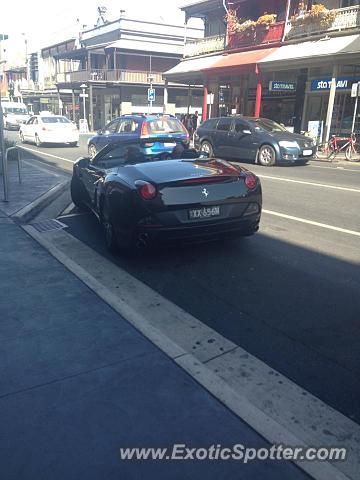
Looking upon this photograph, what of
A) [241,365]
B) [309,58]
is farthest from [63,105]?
[241,365]

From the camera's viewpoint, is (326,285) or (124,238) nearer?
(326,285)

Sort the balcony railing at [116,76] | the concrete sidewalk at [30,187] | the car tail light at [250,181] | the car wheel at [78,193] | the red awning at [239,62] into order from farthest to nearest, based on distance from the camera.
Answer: the balcony railing at [116,76], the red awning at [239,62], the concrete sidewalk at [30,187], the car wheel at [78,193], the car tail light at [250,181]

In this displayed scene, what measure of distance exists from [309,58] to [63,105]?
40.2 m

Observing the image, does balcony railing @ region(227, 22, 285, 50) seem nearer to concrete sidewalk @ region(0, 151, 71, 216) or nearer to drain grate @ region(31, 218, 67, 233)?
concrete sidewalk @ region(0, 151, 71, 216)

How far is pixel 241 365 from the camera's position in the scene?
3.27 metres

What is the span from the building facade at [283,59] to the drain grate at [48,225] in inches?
641

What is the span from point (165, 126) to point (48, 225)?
8.10m

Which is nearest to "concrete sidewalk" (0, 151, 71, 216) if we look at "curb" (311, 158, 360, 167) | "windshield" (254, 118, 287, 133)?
"windshield" (254, 118, 287, 133)

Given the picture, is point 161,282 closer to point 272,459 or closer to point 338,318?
point 338,318

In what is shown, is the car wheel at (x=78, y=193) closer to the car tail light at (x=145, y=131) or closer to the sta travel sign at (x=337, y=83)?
the car tail light at (x=145, y=131)

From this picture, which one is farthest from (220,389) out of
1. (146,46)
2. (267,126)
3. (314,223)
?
(146,46)

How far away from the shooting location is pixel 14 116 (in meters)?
40.6

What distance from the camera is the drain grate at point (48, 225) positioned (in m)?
7.08

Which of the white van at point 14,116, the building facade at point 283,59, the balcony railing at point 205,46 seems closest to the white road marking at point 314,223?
the building facade at point 283,59
